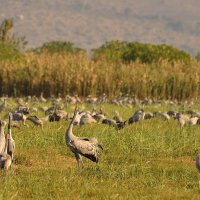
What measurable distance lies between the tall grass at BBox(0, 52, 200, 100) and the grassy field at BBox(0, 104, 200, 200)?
1667 cm

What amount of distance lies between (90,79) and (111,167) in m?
24.4

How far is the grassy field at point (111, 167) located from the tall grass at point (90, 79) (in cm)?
1667

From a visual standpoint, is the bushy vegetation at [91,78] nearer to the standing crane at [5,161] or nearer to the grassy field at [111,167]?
the grassy field at [111,167]

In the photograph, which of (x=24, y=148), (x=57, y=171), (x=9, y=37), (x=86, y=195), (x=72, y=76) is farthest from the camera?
(x=9, y=37)

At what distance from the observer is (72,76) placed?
1516 inches

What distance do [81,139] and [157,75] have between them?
26.2 meters

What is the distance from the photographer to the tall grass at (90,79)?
39.1 m

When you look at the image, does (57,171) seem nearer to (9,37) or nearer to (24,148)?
(24,148)


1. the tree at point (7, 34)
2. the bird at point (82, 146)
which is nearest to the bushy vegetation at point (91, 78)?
the tree at point (7, 34)

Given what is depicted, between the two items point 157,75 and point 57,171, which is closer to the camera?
point 57,171

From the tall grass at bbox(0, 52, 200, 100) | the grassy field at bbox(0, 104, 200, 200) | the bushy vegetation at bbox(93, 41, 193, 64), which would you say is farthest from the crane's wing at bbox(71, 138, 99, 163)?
the bushy vegetation at bbox(93, 41, 193, 64)

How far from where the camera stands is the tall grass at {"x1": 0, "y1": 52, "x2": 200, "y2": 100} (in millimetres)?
39062

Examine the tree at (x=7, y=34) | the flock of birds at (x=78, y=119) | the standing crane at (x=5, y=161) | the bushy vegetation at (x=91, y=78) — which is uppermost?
the standing crane at (x=5, y=161)

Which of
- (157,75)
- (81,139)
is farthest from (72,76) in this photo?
(81,139)
